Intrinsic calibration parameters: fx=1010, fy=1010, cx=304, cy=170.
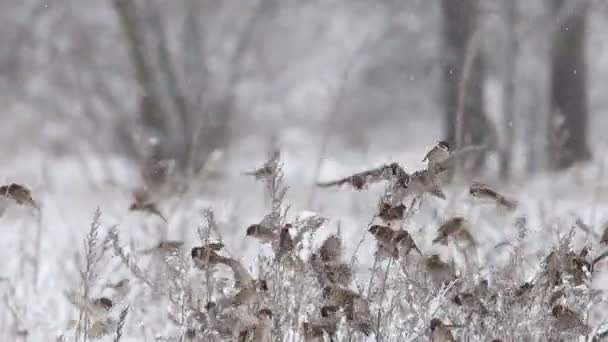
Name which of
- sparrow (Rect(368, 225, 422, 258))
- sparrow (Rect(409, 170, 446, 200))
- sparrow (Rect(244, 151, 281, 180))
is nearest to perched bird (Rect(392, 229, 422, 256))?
sparrow (Rect(368, 225, 422, 258))

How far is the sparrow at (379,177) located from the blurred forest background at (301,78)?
24.7 ft

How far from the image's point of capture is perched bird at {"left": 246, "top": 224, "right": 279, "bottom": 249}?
226 centimetres

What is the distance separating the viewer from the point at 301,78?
46.1 feet

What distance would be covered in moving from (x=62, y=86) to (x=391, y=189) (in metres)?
10.7

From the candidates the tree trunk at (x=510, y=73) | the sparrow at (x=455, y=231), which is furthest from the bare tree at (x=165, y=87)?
the sparrow at (x=455, y=231)

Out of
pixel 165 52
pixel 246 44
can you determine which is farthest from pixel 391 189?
pixel 246 44

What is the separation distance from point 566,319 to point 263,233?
0.70m

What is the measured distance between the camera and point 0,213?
2.52 metres

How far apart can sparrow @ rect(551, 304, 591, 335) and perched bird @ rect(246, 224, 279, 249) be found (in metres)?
0.65

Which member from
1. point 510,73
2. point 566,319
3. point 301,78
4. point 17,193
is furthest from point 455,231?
point 301,78

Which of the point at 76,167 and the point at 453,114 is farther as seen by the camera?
the point at 76,167

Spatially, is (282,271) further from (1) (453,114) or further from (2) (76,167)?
(2) (76,167)

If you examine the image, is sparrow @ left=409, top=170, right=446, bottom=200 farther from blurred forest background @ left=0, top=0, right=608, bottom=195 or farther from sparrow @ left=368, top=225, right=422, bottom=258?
blurred forest background @ left=0, top=0, right=608, bottom=195

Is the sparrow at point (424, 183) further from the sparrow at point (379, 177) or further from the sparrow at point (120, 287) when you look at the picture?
the sparrow at point (120, 287)
